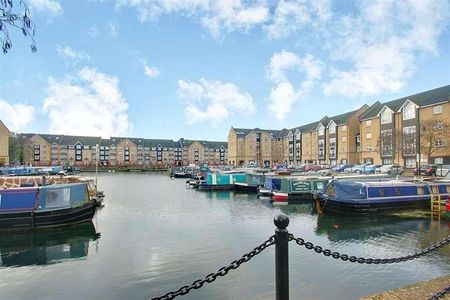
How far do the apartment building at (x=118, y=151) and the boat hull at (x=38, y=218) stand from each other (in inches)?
3775

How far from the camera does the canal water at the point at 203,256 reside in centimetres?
947

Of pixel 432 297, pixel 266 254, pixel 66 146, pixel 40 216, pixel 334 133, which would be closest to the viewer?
pixel 432 297

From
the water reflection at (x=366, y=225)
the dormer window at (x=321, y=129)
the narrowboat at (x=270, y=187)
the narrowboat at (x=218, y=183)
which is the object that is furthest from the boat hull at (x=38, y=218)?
the dormer window at (x=321, y=129)

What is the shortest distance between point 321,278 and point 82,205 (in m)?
14.6

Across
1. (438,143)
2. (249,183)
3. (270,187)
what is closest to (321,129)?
(438,143)

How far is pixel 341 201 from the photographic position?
21.3 m

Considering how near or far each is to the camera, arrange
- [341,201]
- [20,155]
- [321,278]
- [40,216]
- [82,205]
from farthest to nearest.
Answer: [20,155] → [341,201] → [82,205] → [40,216] → [321,278]

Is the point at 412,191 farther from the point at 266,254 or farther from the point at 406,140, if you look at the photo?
the point at 406,140

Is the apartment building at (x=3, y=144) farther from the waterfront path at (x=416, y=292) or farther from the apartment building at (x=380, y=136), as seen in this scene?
the waterfront path at (x=416, y=292)

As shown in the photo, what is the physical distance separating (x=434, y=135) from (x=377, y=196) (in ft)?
104

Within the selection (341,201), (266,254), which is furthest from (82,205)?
(341,201)

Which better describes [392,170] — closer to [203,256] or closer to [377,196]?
[377,196]

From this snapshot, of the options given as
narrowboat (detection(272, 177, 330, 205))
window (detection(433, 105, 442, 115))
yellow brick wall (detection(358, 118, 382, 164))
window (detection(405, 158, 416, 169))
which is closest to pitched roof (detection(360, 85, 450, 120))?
window (detection(433, 105, 442, 115))

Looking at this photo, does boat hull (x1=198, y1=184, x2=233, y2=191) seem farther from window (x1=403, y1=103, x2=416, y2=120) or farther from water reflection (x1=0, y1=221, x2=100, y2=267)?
window (x1=403, y1=103, x2=416, y2=120)
